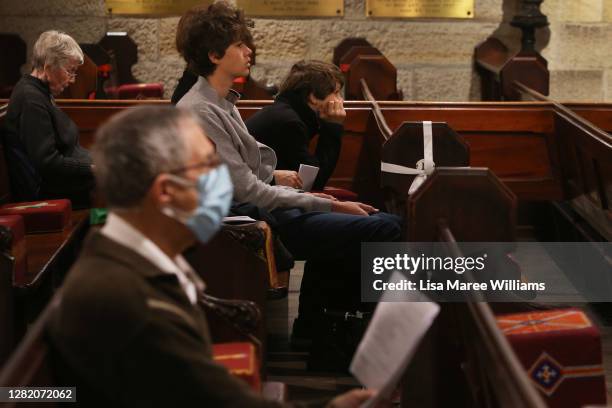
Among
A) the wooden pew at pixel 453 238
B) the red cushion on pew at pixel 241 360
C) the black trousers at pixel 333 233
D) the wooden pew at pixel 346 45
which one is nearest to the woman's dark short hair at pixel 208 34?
the black trousers at pixel 333 233

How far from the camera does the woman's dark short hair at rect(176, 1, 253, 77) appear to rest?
3377mm

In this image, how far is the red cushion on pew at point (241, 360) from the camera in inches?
76.8

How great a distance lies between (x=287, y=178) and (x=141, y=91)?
3.16 m

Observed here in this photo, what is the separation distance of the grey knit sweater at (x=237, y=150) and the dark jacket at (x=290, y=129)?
0.44 m

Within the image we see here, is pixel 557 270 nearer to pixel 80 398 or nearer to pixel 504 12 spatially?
pixel 504 12

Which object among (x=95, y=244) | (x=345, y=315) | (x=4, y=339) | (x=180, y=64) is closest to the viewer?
(x=95, y=244)

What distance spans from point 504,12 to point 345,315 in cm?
493

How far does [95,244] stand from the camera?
1.60 m

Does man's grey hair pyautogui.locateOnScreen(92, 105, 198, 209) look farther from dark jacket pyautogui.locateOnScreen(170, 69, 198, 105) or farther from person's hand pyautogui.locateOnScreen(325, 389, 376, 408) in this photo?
dark jacket pyautogui.locateOnScreen(170, 69, 198, 105)

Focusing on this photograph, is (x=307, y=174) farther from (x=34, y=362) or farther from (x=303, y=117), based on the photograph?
(x=34, y=362)

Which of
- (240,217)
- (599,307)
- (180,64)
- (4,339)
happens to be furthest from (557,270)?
(180,64)

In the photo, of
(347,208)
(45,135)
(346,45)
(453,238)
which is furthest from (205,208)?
(346,45)

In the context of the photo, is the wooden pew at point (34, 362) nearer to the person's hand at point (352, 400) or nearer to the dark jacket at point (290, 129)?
the person's hand at point (352, 400)

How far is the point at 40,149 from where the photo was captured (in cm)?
402
